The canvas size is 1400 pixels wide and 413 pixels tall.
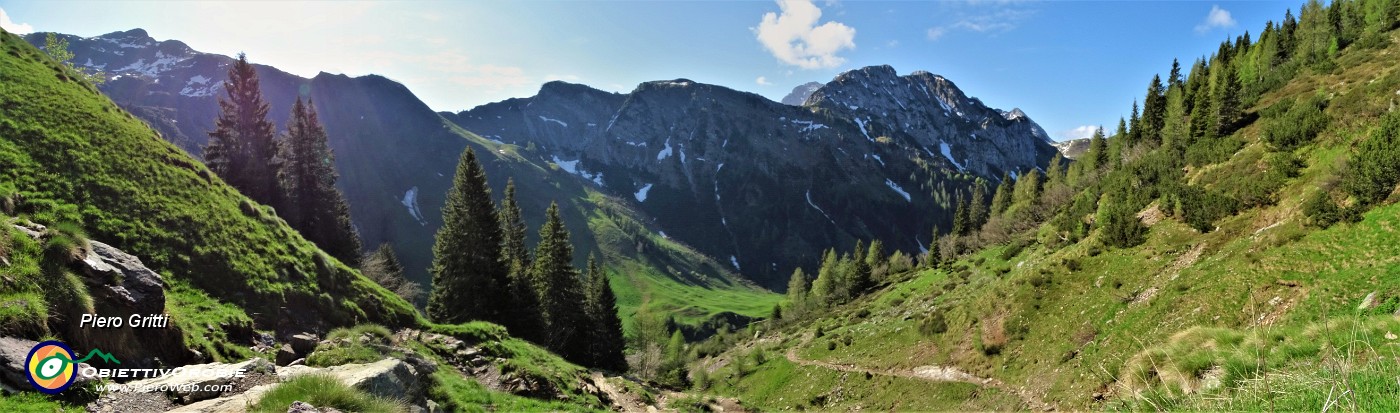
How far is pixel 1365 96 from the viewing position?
2738cm

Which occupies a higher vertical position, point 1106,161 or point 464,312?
point 1106,161

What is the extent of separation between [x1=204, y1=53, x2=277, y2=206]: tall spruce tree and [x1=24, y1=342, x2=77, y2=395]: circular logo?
42594 mm

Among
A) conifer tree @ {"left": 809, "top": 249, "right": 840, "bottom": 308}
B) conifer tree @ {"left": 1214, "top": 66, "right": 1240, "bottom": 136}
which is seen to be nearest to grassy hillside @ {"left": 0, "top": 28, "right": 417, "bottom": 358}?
conifer tree @ {"left": 1214, "top": 66, "right": 1240, "bottom": 136}

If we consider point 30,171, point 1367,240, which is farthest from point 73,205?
point 1367,240

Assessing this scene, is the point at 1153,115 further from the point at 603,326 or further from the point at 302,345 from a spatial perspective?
the point at 302,345

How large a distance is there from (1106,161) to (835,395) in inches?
3227

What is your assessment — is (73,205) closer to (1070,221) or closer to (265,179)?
(265,179)

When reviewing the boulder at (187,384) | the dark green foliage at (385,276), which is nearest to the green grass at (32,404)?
the boulder at (187,384)

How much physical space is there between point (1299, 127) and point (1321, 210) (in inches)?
A: 485

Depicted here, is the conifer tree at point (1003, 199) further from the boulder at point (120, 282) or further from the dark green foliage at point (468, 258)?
the boulder at point (120, 282)

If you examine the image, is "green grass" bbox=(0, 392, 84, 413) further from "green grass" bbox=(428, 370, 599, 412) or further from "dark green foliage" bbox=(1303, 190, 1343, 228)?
"dark green foliage" bbox=(1303, 190, 1343, 228)

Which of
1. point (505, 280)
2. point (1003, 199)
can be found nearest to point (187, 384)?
point (505, 280)

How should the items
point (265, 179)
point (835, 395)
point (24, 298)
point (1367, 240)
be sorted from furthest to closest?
point (265, 179) < point (835, 395) < point (1367, 240) < point (24, 298)

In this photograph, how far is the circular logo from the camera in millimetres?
9258
